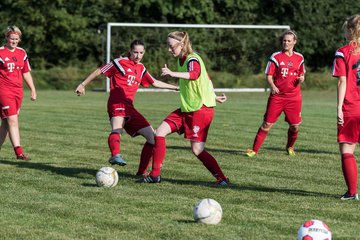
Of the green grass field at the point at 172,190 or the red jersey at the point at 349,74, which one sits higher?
the red jersey at the point at 349,74

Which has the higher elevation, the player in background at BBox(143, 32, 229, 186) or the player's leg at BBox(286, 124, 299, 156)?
the player in background at BBox(143, 32, 229, 186)

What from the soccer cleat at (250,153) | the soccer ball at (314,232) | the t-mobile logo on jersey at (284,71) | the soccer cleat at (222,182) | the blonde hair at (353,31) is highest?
the blonde hair at (353,31)

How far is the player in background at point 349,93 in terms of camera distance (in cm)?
844

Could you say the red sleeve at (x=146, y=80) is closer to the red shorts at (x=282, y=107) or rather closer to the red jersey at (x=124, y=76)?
the red jersey at (x=124, y=76)

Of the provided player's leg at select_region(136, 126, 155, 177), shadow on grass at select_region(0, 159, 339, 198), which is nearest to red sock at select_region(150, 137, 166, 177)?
shadow on grass at select_region(0, 159, 339, 198)

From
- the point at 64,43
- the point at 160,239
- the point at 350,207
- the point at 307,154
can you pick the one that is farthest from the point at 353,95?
the point at 64,43

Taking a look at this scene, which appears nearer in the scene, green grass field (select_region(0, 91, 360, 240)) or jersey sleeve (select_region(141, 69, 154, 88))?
green grass field (select_region(0, 91, 360, 240))

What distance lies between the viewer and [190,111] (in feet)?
31.9

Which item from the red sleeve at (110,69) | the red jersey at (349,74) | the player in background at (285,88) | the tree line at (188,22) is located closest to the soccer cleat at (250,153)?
the player in background at (285,88)

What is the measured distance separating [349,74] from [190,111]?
6.55ft

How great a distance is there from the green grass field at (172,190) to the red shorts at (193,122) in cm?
58

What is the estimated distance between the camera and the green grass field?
7.22 meters

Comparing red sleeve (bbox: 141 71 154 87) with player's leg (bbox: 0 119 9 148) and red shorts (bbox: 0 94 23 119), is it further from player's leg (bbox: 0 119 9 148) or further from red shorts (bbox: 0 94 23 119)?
player's leg (bbox: 0 119 9 148)

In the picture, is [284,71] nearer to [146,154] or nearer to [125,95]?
[125,95]
